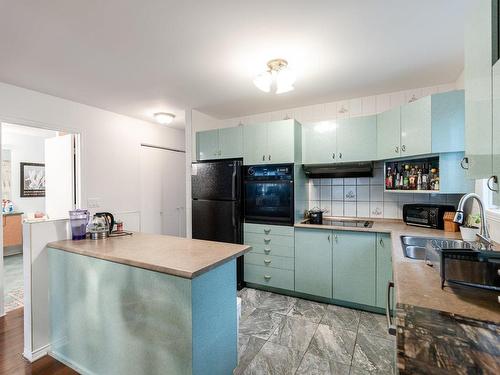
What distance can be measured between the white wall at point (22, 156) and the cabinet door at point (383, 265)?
602 cm

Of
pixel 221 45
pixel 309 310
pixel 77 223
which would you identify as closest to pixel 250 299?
pixel 309 310

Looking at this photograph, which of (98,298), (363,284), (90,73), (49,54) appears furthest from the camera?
(363,284)

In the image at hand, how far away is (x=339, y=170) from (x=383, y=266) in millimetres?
1138

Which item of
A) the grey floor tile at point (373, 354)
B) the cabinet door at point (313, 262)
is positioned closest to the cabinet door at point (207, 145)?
the cabinet door at point (313, 262)

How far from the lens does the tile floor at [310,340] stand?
178cm

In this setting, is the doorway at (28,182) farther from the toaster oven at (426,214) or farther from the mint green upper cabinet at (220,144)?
the toaster oven at (426,214)

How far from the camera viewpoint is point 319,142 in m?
3.00

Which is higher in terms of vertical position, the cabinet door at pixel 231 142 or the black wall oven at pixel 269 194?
the cabinet door at pixel 231 142

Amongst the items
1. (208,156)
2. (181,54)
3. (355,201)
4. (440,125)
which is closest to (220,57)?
(181,54)

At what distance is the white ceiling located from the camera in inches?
60.0

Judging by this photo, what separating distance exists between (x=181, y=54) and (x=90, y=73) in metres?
1.03

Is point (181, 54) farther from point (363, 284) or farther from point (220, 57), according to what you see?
point (363, 284)

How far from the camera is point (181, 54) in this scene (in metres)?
2.04

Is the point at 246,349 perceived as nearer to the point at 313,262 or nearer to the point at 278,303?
the point at 278,303
